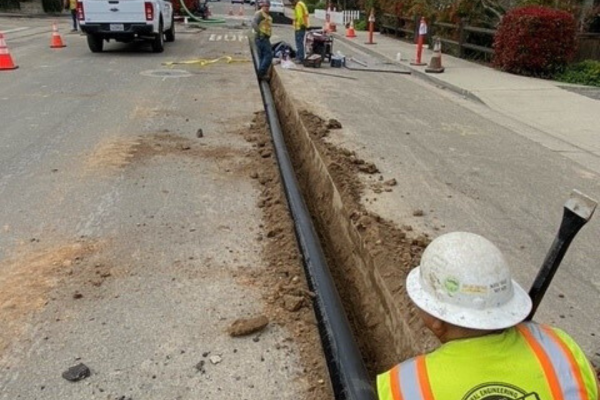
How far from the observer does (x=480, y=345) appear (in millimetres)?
1581

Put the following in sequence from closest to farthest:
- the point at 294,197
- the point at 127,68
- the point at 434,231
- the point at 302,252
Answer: the point at 302,252
the point at 434,231
the point at 294,197
the point at 127,68

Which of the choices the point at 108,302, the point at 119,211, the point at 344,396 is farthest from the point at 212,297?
the point at 119,211

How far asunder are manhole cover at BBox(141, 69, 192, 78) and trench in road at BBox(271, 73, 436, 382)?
19.2ft

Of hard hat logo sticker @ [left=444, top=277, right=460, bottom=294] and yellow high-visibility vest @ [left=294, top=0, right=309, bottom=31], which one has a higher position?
yellow high-visibility vest @ [left=294, top=0, right=309, bottom=31]

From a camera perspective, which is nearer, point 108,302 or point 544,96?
point 108,302

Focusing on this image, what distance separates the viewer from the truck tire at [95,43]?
1546 centimetres

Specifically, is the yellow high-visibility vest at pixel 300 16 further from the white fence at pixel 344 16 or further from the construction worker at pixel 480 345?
the white fence at pixel 344 16

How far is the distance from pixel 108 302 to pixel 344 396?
5.55 feet

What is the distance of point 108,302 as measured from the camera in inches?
144

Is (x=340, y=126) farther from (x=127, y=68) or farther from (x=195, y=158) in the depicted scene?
(x=127, y=68)

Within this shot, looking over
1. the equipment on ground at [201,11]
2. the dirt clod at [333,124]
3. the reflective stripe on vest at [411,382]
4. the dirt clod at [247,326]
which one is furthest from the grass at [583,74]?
the equipment on ground at [201,11]

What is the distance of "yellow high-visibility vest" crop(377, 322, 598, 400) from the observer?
58.2 inches

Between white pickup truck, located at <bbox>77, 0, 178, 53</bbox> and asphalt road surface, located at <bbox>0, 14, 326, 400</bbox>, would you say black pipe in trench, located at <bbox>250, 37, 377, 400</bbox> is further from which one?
white pickup truck, located at <bbox>77, 0, 178, 53</bbox>

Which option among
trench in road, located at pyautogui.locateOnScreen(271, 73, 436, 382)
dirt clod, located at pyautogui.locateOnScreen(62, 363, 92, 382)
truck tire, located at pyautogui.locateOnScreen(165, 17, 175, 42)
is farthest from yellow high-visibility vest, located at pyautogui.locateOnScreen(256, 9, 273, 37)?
dirt clod, located at pyautogui.locateOnScreen(62, 363, 92, 382)
